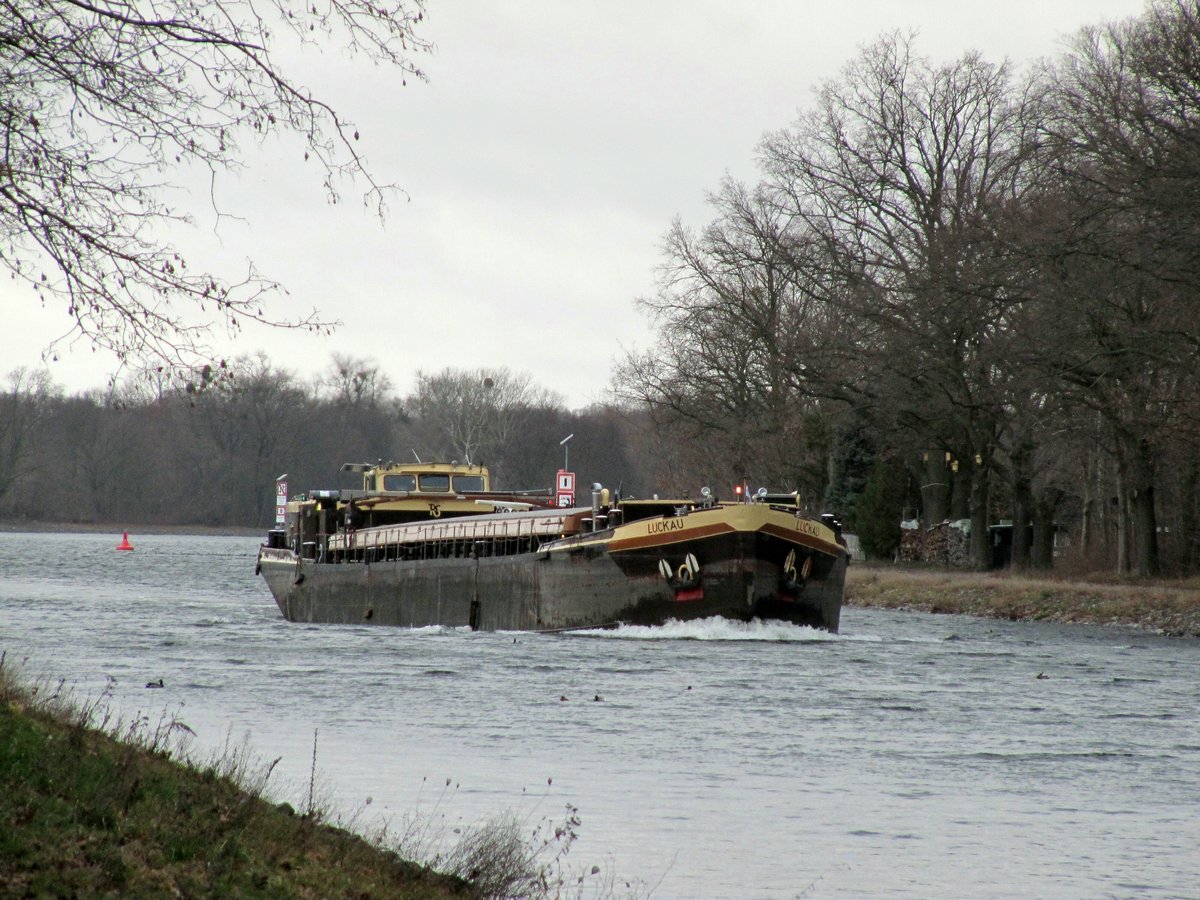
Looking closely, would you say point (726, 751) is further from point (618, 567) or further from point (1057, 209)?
point (1057, 209)

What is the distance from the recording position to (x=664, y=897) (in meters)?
10.7

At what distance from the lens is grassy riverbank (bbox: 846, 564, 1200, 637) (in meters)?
37.8

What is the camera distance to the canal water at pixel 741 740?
39.8 feet

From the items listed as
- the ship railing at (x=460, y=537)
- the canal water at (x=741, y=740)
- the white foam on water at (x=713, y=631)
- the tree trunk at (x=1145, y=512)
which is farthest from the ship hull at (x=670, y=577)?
the tree trunk at (x=1145, y=512)

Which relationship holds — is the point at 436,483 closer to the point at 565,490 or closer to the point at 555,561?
the point at 565,490

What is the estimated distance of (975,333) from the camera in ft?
156

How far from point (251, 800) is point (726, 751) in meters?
7.73

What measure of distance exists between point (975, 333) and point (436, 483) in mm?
16301

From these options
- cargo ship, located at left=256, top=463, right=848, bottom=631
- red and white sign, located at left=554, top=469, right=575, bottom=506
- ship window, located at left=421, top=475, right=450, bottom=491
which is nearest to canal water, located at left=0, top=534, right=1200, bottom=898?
cargo ship, located at left=256, top=463, right=848, bottom=631

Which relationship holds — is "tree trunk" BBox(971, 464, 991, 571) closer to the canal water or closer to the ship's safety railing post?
the canal water

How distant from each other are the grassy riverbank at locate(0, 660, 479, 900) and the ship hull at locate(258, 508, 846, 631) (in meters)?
20.9

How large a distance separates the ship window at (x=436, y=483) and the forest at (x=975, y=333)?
17.8 feet

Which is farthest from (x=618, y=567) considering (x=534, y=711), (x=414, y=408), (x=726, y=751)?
(x=414, y=408)

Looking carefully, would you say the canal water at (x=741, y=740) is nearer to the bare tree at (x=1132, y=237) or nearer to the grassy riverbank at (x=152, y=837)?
the grassy riverbank at (x=152, y=837)
